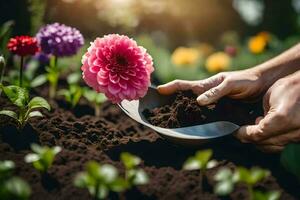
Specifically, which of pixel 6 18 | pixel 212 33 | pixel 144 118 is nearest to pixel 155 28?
pixel 212 33

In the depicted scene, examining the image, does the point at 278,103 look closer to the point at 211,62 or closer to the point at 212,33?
the point at 211,62

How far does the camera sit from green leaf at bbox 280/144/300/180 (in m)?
2.27

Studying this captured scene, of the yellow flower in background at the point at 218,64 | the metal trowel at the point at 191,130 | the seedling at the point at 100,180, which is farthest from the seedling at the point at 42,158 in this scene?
the yellow flower in background at the point at 218,64

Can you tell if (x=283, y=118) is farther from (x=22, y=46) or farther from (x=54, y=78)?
(x=54, y=78)

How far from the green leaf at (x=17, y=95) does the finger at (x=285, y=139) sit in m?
1.18

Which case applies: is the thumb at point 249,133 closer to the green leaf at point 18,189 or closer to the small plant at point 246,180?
the small plant at point 246,180

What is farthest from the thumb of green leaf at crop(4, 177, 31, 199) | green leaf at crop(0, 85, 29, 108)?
green leaf at crop(4, 177, 31, 199)

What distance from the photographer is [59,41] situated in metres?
3.23

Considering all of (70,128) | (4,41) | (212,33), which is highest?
(4,41)

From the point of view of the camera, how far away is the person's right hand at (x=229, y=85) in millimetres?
2844

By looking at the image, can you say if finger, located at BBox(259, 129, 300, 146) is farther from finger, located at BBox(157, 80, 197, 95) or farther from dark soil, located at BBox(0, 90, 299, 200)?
finger, located at BBox(157, 80, 197, 95)

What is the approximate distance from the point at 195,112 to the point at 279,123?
440 mm

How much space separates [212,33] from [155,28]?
52.1 inches

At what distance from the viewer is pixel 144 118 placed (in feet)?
9.36
